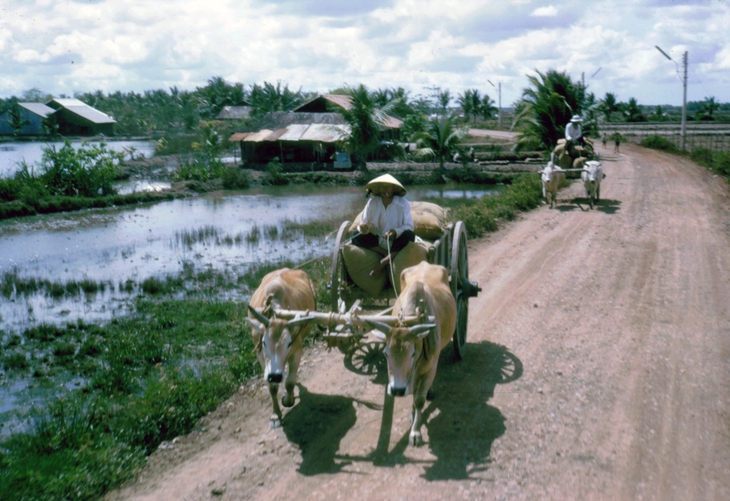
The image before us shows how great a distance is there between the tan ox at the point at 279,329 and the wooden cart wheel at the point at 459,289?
1.47 metres

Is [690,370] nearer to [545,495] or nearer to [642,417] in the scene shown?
[642,417]

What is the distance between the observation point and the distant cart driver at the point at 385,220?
677cm

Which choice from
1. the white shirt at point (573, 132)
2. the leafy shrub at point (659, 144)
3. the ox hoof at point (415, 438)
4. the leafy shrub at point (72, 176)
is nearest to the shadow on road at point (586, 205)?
the white shirt at point (573, 132)

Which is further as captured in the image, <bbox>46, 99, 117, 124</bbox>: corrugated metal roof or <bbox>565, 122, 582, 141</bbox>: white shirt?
<bbox>46, 99, 117, 124</bbox>: corrugated metal roof

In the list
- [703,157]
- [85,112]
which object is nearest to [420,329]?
[703,157]

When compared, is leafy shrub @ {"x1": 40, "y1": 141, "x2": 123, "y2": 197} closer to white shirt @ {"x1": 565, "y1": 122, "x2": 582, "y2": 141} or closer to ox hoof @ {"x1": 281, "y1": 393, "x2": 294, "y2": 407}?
white shirt @ {"x1": 565, "y1": 122, "x2": 582, "y2": 141}

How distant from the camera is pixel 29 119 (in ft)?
197

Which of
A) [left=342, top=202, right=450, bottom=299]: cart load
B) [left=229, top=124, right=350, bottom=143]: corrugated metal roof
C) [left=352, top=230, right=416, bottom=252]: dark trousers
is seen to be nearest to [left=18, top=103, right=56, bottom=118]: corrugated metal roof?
[left=229, top=124, right=350, bottom=143]: corrugated metal roof

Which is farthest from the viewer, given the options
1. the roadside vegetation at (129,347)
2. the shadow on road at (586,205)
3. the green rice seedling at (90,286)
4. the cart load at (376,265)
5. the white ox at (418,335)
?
the shadow on road at (586,205)

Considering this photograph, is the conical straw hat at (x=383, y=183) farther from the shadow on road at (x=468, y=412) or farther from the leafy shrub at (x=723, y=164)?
the leafy shrub at (x=723, y=164)

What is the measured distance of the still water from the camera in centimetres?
1292

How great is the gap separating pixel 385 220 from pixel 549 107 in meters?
23.7

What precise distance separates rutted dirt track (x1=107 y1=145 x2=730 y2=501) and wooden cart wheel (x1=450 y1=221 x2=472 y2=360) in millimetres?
224

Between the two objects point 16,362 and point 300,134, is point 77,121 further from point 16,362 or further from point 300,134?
point 16,362
